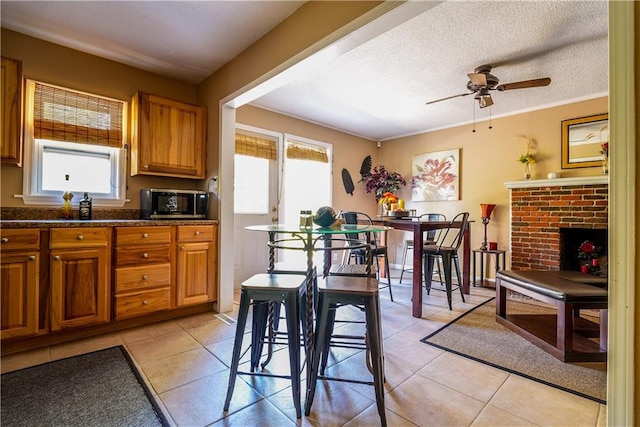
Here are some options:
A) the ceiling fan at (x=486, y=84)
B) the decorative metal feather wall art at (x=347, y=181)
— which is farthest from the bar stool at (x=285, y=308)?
the decorative metal feather wall art at (x=347, y=181)

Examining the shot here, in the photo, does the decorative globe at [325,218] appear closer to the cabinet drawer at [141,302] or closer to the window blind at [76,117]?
the cabinet drawer at [141,302]

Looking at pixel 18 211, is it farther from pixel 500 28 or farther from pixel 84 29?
pixel 500 28

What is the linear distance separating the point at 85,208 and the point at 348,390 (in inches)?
106

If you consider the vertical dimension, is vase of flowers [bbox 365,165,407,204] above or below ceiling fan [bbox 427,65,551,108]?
below

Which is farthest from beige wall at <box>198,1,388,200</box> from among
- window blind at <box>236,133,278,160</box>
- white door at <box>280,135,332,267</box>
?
white door at <box>280,135,332,267</box>

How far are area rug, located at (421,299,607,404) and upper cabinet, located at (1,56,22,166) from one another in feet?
11.5

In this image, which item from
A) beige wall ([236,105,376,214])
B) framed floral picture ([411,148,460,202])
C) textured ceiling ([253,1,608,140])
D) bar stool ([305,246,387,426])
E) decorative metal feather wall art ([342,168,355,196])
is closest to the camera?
bar stool ([305,246,387,426])

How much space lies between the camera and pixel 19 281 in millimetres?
2041

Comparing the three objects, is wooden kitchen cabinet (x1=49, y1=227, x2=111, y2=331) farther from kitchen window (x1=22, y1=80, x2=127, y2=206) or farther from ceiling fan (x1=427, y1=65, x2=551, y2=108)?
ceiling fan (x1=427, y1=65, x2=551, y2=108)

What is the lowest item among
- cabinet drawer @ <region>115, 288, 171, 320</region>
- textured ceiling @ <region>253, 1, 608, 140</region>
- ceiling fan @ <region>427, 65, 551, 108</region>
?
cabinet drawer @ <region>115, 288, 171, 320</region>

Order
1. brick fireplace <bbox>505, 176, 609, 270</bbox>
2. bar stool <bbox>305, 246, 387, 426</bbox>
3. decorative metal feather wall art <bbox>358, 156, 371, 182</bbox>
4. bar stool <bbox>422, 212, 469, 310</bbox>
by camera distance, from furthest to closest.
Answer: decorative metal feather wall art <bbox>358, 156, 371, 182</bbox>
brick fireplace <bbox>505, 176, 609, 270</bbox>
bar stool <bbox>422, 212, 469, 310</bbox>
bar stool <bbox>305, 246, 387, 426</bbox>

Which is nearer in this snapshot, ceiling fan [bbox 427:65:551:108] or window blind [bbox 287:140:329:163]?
ceiling fan [bbox 427:65:551:108]

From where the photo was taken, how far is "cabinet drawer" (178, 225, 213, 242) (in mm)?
2773

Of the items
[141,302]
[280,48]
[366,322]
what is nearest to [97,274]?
[141,302]
